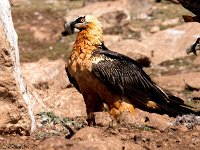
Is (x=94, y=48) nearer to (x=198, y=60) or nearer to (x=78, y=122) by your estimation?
(x=78, y=122)

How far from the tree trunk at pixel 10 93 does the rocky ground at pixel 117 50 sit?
0.58ft

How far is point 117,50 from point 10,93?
1321 cm

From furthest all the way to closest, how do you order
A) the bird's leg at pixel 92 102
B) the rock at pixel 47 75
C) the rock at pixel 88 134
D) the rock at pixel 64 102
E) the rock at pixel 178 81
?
the rock at pixel 178 81
the rock at pixel 47 75
the rock at pixel 64 102
the bird's leg at pixel 92 102
the rock at pixel 88 134

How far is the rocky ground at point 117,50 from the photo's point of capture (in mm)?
8539

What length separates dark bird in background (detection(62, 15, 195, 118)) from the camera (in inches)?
441

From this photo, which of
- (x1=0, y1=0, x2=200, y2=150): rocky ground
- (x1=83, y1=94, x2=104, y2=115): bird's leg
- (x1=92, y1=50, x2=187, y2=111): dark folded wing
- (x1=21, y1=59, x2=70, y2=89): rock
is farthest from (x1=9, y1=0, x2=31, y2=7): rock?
(x1=83, y1=94, x2=104, y2=115): bird's leg

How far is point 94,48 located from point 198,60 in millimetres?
11570

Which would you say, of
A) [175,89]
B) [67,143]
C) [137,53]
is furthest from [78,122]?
[137,53]

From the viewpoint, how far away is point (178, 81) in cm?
1931

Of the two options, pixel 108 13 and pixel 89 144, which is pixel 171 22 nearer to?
pixel 108 13

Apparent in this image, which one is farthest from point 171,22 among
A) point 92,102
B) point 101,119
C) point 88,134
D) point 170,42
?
point 88,134

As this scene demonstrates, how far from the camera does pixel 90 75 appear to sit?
1113 cm

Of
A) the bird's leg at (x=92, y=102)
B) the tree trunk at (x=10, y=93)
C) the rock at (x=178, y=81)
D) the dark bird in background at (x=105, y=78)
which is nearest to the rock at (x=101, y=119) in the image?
the tree trunk at (x=10, y=93)

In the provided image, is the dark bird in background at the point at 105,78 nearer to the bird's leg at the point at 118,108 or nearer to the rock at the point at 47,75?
the bird's leg at the point at 118,108
